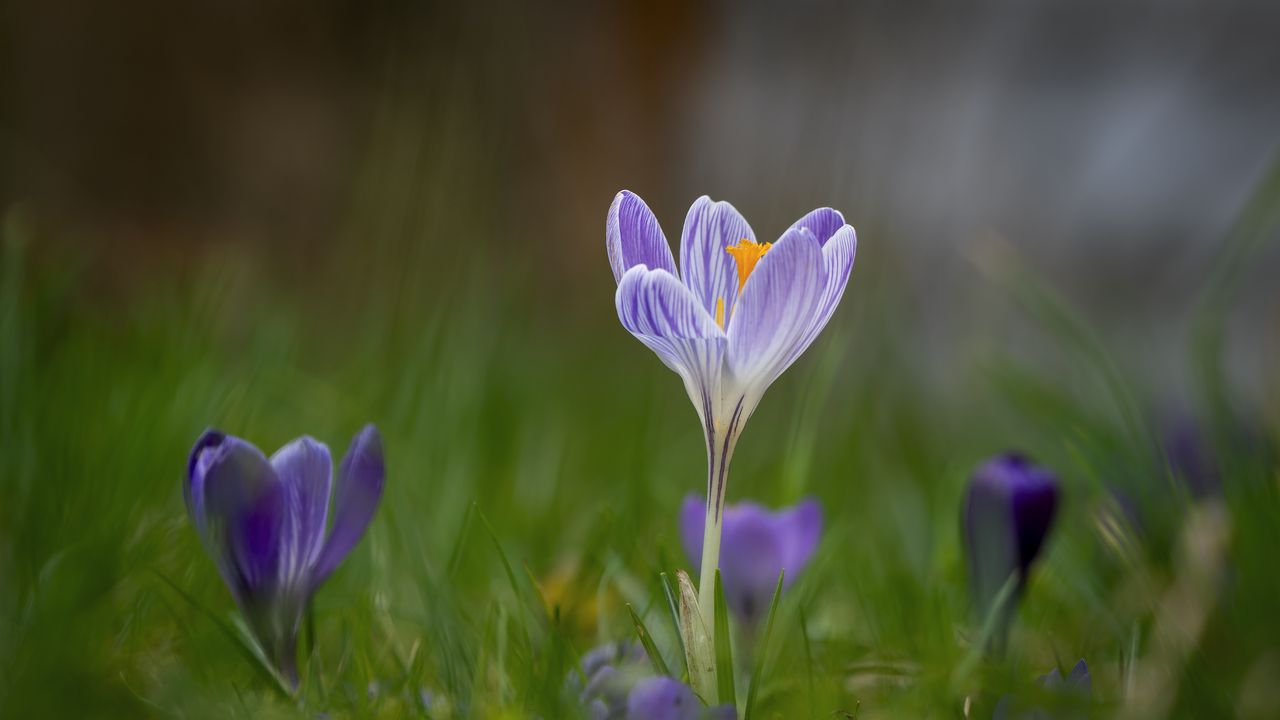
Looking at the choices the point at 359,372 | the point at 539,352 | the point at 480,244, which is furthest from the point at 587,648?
the point at 539,352

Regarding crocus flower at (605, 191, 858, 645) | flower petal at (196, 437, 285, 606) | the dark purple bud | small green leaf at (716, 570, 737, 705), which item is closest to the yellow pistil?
crocus flower at (605, 191, 858, 645)

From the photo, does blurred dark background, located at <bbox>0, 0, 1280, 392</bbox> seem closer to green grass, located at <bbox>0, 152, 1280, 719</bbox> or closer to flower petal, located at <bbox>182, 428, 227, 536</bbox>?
green grass, located at <bbox>0, 152, 1280, 719</bbox>

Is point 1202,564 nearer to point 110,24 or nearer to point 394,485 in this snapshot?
point 394,485

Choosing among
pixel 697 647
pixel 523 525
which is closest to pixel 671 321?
pixel 697 647

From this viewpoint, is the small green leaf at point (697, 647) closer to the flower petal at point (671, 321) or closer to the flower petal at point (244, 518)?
the flower petal at point (671, 321)

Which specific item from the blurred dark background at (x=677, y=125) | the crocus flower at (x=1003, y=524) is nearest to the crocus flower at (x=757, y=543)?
the crocus flower at (x=1003, y=524)

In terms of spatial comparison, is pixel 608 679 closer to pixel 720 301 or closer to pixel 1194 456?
pixel 720 301
